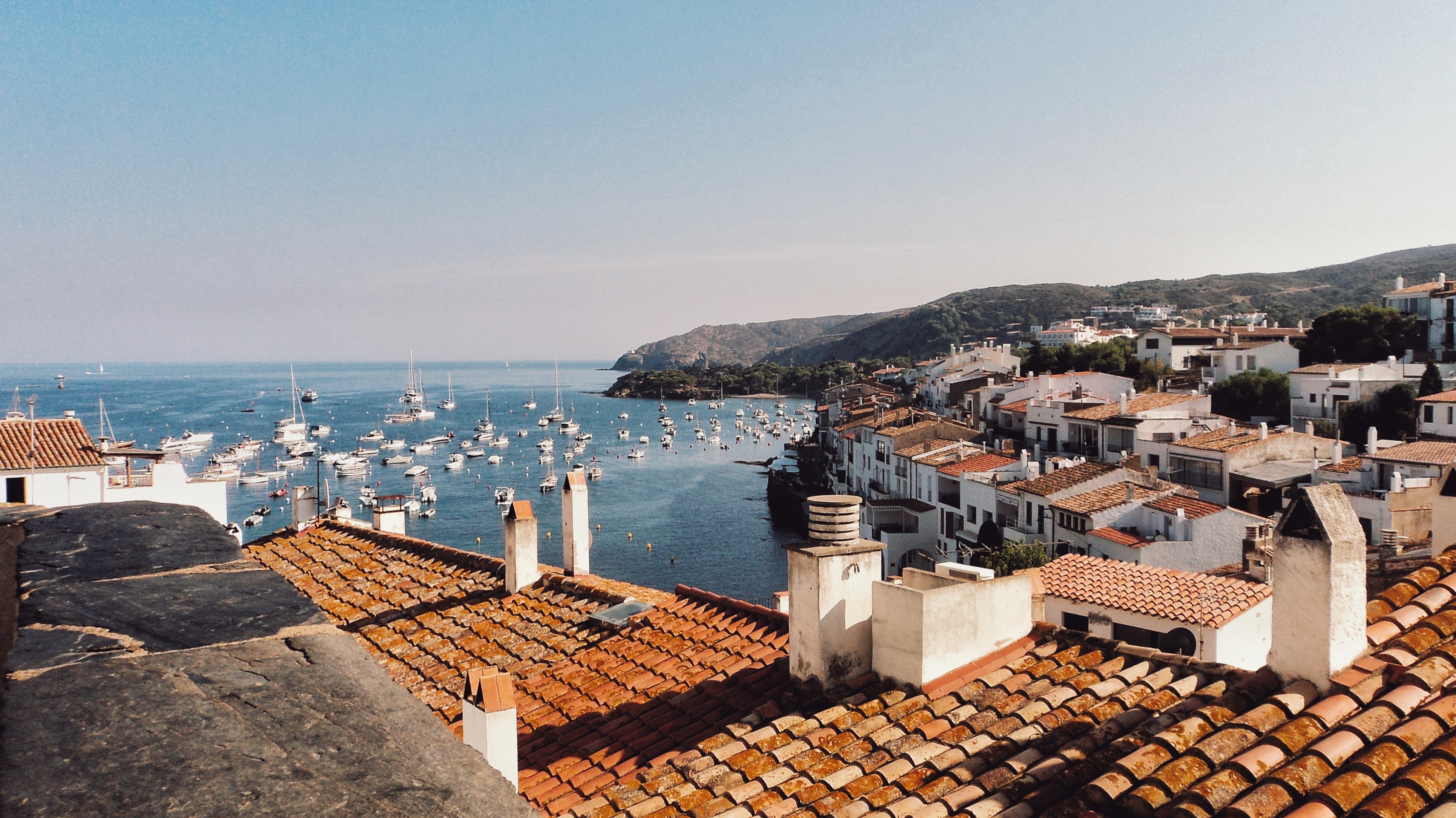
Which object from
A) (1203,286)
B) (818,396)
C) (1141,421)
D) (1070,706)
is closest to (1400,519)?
(1141,421)

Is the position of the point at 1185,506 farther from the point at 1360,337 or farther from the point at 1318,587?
the point at 1360,337

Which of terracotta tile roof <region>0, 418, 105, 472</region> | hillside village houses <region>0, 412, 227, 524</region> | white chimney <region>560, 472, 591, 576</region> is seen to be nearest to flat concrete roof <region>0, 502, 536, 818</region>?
white chimney <region>560, 472, 591, 576</region>

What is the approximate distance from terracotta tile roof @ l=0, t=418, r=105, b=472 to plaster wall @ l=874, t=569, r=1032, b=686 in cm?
1402

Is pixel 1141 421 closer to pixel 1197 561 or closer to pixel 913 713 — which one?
pixel 1197 561

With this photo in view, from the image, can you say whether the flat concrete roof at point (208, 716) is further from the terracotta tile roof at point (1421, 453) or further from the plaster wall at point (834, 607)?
the terracotta tile roof at point (1421, 453)

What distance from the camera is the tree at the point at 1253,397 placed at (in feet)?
173

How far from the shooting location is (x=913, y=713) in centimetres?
611

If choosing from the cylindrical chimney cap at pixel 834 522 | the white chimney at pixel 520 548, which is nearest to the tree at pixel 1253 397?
the white chimney at pixel 520 548

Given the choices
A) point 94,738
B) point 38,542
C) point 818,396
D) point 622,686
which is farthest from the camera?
point 818,396

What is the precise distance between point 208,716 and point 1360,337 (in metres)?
73.2

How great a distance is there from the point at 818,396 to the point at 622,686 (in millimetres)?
157892

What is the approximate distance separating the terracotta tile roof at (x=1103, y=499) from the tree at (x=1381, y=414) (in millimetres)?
21523

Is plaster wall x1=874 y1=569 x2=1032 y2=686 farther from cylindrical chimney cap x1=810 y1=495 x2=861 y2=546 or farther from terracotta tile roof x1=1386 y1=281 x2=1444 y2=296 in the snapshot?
terracotta tile roof x1=1386 y1=281 x2=1444 y2=296

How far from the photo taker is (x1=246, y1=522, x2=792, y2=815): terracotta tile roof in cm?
721
